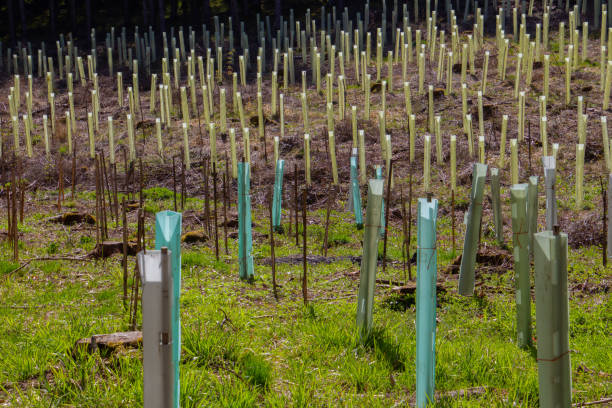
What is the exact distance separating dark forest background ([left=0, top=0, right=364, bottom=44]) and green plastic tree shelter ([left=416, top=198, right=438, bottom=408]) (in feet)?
67.2

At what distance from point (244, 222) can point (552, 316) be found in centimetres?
383

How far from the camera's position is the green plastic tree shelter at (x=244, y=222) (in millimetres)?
5730

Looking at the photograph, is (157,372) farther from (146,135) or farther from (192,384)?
(146,135)

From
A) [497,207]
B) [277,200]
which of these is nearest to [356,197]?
[277,200]

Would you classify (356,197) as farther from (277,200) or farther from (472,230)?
(472,230)

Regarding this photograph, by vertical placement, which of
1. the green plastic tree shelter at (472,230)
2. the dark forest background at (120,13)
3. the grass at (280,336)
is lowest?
the grass at (280,336)

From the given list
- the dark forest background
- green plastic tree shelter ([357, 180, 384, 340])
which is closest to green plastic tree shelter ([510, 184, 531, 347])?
green plastic tree shelter ([357, 180, 384, 340])

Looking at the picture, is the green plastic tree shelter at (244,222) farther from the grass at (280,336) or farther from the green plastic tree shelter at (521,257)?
the green plastic tree shelter at (521,257)

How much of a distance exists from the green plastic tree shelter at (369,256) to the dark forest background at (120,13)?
1980cm

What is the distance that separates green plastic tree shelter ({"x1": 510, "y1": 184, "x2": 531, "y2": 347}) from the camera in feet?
12.4

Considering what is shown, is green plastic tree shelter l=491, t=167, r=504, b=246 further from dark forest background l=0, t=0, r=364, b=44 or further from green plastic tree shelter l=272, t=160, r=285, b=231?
dark forest background l=0, t=0, r=364, b=44

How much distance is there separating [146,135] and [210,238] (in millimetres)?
→ 6165

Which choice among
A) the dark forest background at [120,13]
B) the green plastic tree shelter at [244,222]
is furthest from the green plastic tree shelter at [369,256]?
the dark forest background at [120,13]

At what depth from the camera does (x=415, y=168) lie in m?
10.3
